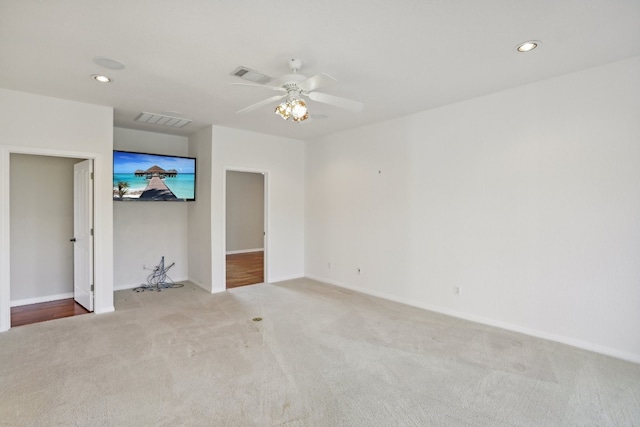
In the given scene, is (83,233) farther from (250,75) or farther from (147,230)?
(250,75)

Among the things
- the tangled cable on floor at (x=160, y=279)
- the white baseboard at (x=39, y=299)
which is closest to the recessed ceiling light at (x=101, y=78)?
the tangled cable on floor at (x=160, y=279)

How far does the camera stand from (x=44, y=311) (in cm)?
453

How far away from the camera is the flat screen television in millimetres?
5125

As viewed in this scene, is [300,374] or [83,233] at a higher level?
[83,233]

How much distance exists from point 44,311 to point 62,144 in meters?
2.36

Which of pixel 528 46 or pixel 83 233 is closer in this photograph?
pixel 528 46

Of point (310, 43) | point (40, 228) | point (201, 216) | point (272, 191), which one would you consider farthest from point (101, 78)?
point (272, 191)

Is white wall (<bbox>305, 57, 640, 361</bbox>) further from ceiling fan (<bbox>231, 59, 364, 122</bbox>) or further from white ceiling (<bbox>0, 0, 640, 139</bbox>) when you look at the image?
ceiling fan (<bbox>231, 59, 364, 122</bbox>)

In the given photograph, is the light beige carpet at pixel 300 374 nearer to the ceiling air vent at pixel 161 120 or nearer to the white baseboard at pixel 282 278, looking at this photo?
the white baseboard at pixel 282 278

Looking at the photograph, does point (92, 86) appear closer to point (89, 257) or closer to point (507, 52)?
point (89, 257)

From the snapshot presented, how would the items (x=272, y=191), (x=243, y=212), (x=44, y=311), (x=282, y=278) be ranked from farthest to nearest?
(x=243, y=212)
(x=282, y=278)
(x=272, y=191)
(x=44, y=311)

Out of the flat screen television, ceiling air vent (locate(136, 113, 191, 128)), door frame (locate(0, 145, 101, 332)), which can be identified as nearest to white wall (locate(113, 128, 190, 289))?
the flat screen television

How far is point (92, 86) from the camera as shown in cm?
369

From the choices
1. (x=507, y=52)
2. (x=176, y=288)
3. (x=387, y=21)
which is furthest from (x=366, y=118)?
(x=176, y=288)
